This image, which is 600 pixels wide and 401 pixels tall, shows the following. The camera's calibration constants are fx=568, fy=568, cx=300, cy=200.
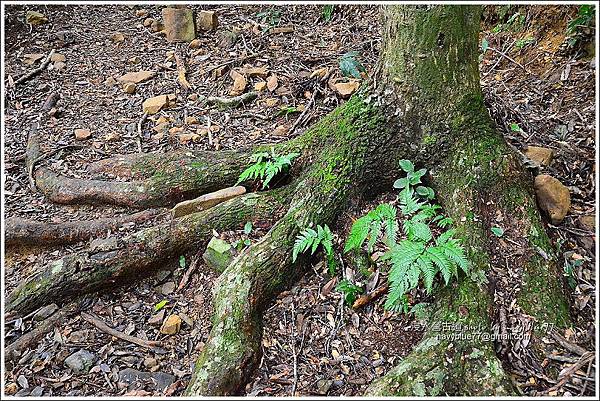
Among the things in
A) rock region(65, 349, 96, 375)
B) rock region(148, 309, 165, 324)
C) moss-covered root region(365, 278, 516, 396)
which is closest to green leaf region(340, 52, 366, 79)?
moss-covered root region(365, 278, 516, 396)

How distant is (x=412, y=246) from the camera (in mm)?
3303

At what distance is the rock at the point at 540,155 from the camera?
13.9 feet

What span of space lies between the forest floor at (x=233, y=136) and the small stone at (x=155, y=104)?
11cm

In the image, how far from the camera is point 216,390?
3160 mm

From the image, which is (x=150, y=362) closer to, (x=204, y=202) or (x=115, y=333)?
(x=115, y=333)

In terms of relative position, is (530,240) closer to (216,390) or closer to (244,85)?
(216,390)

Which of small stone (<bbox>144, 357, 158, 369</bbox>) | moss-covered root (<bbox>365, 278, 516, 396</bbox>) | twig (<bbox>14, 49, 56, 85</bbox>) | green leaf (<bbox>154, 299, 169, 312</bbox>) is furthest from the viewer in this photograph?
twig (<bbox>14, 49, 56, 85</bbox>)

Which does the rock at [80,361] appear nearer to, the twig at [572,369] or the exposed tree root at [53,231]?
the exposed tree root at [53,231]

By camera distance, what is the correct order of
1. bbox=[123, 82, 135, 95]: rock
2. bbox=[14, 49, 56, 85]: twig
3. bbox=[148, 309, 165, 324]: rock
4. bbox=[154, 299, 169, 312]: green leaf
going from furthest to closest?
bbox=[14, 49, 56, 85]: twig < bbox=[123, 82, 135, 95]: rock < bbox=[154, 299, 169, 312]: green leaf < bbox=[148, 309, 165, 324]: rock

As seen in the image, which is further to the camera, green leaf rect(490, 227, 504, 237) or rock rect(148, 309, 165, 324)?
rock rect(148, 309, 165, 324)

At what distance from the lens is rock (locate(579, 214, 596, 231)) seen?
387 centimetres

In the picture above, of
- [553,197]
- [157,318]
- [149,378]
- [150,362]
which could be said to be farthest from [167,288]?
[553,197]

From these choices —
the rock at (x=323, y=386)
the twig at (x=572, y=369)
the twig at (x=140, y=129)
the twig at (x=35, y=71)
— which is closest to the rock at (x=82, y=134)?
the twig at (x=140, y=129)

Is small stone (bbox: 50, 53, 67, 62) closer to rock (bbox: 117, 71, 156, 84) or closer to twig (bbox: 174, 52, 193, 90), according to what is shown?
rock (bbox: 117, 71, 156, 84)
